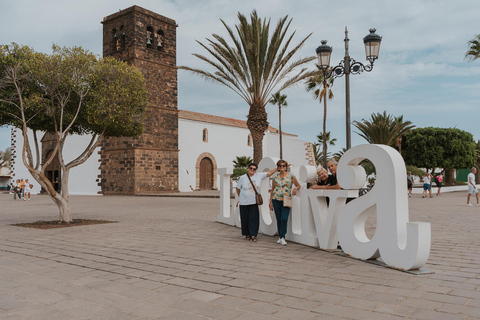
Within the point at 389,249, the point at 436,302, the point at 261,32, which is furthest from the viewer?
the point at 261,32

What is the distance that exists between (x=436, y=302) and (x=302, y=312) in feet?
4.19

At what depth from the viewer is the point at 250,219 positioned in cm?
771

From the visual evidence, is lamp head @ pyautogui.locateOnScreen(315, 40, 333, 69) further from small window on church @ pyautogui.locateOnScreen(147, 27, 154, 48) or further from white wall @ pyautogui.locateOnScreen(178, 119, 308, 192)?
white wall @ pyautogui.locateOnScreen(178, 119, 308, 192)

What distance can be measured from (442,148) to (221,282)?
3489cm

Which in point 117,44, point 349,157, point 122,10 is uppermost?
point 122,10

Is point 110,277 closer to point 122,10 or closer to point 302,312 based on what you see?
point 302,312

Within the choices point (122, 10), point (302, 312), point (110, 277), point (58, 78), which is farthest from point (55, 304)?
point (122, 10)

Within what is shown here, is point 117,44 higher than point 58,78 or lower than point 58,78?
higher

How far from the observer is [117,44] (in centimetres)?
2925

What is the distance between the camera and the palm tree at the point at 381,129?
2944 centimetres

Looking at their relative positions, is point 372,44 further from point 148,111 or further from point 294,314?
point 148,111

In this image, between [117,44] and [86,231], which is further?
[117,44]

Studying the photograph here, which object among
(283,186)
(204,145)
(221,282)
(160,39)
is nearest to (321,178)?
(283,186)

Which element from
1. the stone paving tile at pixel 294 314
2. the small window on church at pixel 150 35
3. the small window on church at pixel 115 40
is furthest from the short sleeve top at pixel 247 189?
the small window on church at pixel 115 40
